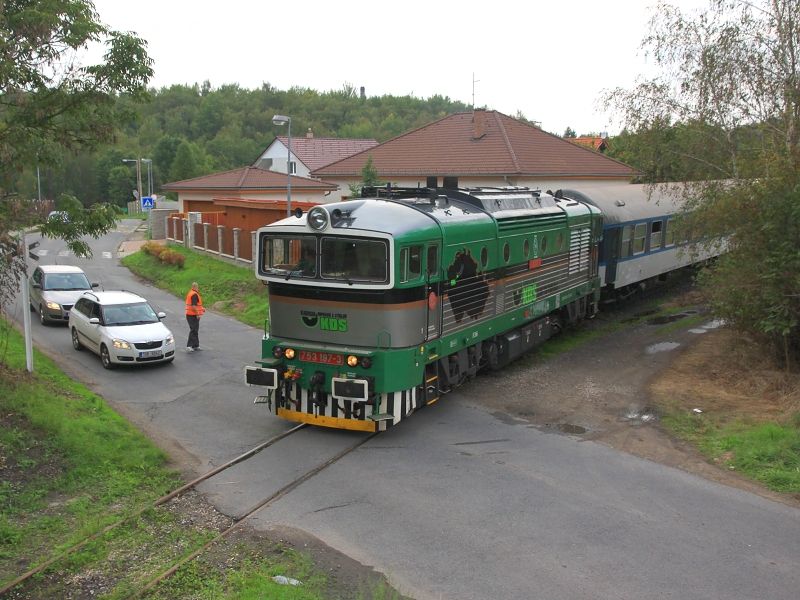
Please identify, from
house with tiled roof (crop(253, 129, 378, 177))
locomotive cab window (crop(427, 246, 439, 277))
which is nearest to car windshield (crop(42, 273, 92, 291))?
locomotive cab window (crop(427, 246, 439, 277))

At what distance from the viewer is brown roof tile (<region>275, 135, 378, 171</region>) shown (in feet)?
179

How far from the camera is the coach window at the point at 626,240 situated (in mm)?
20828

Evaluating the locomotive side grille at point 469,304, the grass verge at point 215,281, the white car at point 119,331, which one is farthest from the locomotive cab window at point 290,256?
the grass verge at point 215,281

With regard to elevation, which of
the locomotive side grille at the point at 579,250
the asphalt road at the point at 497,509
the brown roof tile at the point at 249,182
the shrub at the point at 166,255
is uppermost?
the brown roof tile at the point at 249,182

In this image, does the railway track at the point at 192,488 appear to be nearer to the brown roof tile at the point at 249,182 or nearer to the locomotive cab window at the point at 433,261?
the locomotive cab window at the point at 433,261

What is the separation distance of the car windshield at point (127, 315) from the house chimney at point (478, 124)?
20.6 metres

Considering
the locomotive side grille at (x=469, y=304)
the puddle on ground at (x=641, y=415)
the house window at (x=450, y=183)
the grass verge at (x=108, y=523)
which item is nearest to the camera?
the grass verge at (x=108, y=523)

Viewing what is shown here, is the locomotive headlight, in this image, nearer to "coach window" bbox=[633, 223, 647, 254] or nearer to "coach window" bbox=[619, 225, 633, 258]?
"coach window" bbox=[619, 225, 633, 258]

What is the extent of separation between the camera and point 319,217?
10.7 meters

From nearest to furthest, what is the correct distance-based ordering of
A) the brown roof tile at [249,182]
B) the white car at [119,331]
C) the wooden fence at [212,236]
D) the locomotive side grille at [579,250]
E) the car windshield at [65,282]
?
the white car at [119,331] → the locomotive side grille at [579,250] → the car windshield at [65,282] → the wooden fence at [212,236] → the brown roof tile at [249,182]

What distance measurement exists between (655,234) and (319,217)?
15.5m

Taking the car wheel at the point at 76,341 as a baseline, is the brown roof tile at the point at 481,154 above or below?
above

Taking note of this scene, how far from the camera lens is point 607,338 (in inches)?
732

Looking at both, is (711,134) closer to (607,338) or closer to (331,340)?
(607,338)
